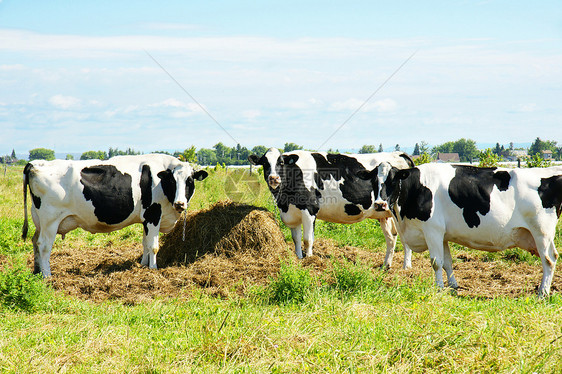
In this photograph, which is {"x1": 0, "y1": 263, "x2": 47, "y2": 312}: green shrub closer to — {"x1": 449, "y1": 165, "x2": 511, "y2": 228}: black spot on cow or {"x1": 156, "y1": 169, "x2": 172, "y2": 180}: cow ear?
{"x1": 156, "y1": 169, "x2": 172, "y2": 180}: cow ear

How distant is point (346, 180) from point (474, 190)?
134 inches

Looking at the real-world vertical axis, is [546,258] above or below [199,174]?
below

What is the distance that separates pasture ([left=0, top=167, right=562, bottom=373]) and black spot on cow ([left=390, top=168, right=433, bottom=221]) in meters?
1.13

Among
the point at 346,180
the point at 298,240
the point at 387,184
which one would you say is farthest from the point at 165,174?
the point at 387,184

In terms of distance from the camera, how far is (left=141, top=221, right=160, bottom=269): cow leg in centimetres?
1023

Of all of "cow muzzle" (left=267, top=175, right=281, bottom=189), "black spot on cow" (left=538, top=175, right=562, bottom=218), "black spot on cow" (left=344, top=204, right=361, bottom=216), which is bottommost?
"black spot on cow" (left=344, top=204, right=361, bottom=216)

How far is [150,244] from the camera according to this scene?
10.3 m

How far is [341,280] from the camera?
25.3ft

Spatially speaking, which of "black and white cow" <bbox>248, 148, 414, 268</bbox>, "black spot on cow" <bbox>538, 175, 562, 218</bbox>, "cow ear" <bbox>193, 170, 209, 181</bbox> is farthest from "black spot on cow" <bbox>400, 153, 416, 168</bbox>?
"cow ear" <bbox>193, 170, 209, 181</bbox>

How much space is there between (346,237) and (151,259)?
5254 millimetres

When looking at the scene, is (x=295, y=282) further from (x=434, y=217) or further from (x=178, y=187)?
(x=178, y=187)

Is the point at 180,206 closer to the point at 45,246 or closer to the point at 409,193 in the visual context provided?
the point at 45,246

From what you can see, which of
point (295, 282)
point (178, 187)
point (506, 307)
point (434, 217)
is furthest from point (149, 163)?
point (506, 307)

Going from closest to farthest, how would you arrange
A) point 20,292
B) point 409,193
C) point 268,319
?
point 268,319
point 20,292
point 409,193
